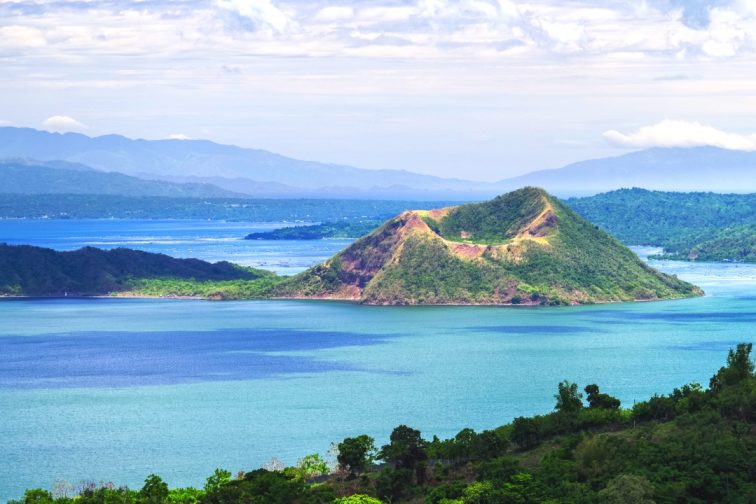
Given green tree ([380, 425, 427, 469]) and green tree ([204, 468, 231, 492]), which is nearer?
green tree ([204, 468, 231, 492])

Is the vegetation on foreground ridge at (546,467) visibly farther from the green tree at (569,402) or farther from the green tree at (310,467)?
the green tree at (569,402)

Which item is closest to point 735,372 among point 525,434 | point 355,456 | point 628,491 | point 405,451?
point 525,434

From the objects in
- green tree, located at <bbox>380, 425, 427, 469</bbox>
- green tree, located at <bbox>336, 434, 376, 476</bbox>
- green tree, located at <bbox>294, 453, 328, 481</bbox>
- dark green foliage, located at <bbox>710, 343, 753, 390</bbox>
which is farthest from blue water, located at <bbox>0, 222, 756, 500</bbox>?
dark green foliage, located at <bbox>710, 343, 753, 390</bbox>

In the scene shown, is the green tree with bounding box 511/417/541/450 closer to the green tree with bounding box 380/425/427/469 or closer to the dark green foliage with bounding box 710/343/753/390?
the green tree with bounding box 380/425/427/469

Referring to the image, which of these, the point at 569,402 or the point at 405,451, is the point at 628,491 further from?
the point at 569,402

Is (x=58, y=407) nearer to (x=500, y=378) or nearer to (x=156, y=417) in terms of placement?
(x=156, y=417)

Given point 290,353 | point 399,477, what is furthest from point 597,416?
point 290,353

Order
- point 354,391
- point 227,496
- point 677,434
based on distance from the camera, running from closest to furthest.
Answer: point 227,496 → point 677,434 → point 354,391
